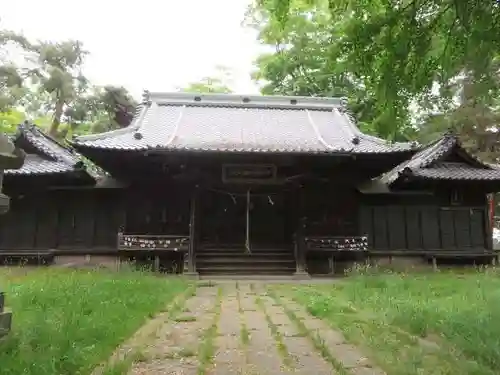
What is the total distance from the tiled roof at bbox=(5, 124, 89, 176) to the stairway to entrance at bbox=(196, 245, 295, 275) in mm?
4662

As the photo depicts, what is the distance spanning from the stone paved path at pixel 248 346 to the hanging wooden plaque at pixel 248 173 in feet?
24.1

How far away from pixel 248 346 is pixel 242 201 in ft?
35.0

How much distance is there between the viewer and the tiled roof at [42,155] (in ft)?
44.8

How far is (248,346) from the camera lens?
4.18m

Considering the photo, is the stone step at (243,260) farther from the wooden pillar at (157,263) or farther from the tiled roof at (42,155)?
the tiled roof at (42,155)

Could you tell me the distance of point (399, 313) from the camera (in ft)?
18.0

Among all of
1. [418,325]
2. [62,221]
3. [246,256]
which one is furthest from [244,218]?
[418,325]

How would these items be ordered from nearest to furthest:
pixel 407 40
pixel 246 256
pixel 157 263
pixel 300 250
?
pixel 407 40 → pixel 300 250 → pixel 157 263 → pixel 246 256

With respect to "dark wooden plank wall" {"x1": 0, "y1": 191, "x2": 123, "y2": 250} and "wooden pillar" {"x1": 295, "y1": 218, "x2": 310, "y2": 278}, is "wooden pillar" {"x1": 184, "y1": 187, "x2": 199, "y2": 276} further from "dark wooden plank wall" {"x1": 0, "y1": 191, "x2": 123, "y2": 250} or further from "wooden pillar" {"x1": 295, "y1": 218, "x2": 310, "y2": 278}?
"wooden pillar" {"x1": 295, "y1": 218, "x2": 310, "y2": 278}

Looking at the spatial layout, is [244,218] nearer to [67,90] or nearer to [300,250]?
[300,250]

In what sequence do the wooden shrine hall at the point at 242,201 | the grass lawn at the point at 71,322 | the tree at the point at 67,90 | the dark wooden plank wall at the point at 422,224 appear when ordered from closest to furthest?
the grass lawn at the point at 71,322, the wooden shrine hall at the point at 242,201, the dark wooden plank wall at the point at 422,224, the tree at the point at 67,90

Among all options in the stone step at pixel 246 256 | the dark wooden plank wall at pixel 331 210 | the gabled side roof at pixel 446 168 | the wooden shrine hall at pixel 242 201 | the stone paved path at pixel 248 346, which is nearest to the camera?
the stone paved path at pixel 248 346

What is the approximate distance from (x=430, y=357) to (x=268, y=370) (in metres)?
1.38

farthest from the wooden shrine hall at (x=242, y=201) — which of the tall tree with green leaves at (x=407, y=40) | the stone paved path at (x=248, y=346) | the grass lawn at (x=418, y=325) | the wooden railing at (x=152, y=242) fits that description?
the tall tree with green leaves at (x=407, y=40)
